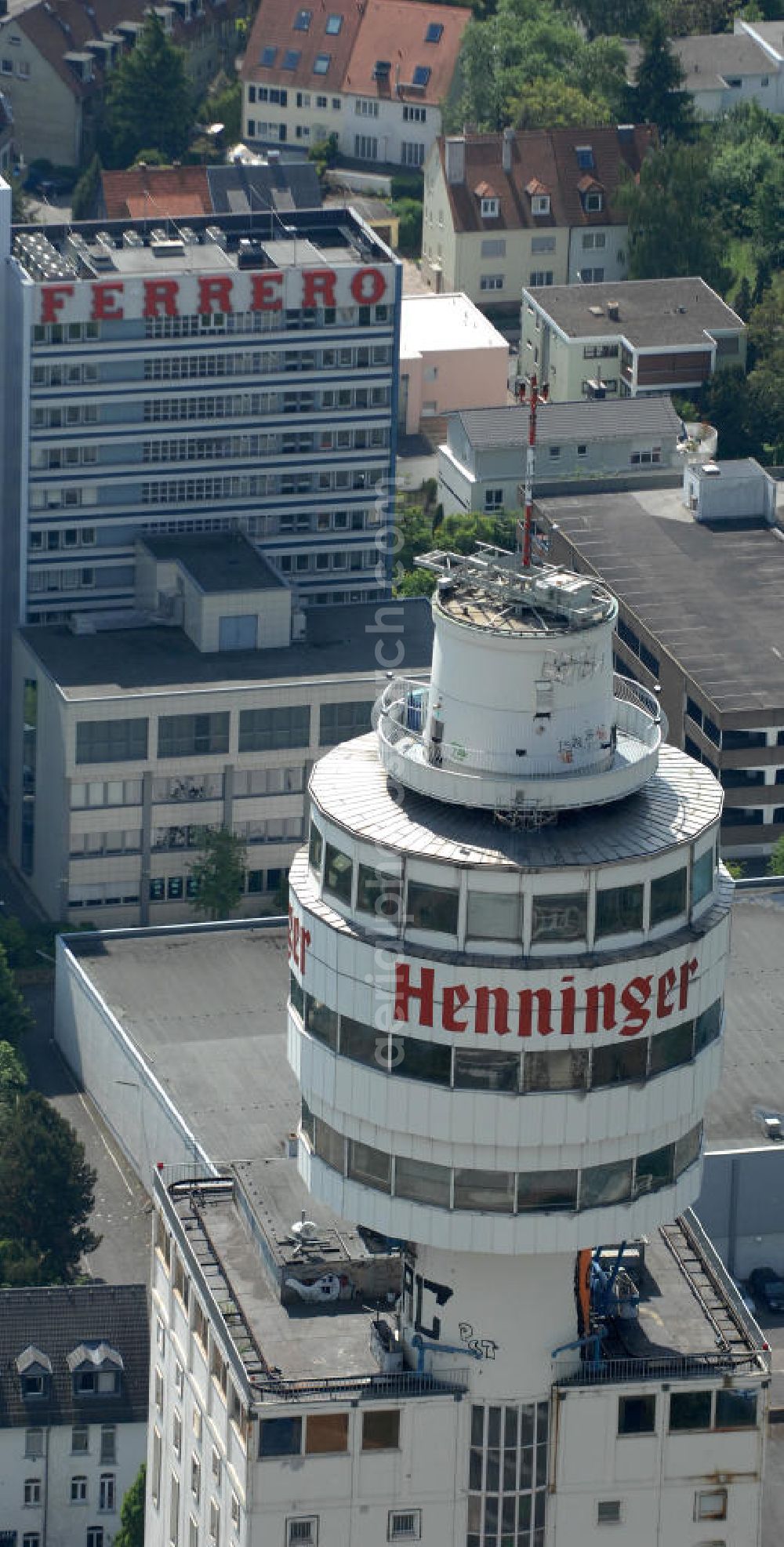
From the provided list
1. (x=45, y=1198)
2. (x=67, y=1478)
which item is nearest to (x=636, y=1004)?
(x=67, y=1478)

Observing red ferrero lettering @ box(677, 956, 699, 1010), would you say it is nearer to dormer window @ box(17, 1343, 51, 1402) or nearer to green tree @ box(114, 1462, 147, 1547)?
green tree @ box(114, 1462, 147, 1547)

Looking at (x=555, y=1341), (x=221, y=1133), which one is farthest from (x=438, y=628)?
(x=221, y=1133)

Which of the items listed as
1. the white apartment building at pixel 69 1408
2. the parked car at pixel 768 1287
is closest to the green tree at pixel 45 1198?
the white apartment building at pixel 69 1408

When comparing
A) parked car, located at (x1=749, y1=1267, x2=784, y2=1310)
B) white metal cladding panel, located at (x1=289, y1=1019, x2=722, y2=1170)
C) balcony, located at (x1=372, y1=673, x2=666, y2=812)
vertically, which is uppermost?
balcony, located at (x1=372, y1=673, x2=666, y2=812)

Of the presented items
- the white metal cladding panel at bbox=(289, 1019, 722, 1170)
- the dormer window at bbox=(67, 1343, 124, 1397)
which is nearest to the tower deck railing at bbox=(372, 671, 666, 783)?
the white metal cladding panel at bbox=(289, 1019, 722, 1170)

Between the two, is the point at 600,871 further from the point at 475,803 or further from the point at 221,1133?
the point at 221,1133

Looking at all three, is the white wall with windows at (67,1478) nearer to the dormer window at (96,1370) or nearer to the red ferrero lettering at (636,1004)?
the dormer window at (96,1370)

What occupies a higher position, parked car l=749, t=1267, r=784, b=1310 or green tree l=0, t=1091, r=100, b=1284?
green tree l=0, t=1091, r=100, b=1284
